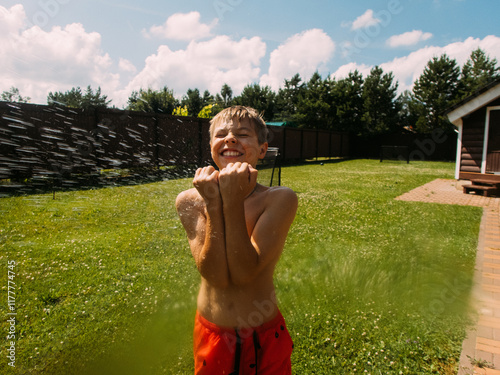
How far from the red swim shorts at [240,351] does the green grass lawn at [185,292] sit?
56.5 inches

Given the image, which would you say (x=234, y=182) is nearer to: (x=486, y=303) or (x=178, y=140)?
(x=486, y=303)

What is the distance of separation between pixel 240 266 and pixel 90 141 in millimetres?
13730

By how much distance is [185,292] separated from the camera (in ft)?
12.5

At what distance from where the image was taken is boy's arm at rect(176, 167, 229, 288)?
1127 millimetres

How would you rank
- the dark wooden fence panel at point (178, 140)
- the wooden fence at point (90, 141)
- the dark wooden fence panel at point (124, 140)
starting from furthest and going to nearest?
1. the dark wooden fence panel at point (178, 140)
2. the dark wooden fence panel at point (124, 140)
3. the wooden fence at point (90, 141)

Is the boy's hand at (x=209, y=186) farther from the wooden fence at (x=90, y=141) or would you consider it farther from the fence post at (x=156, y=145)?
the fence post at (x=156, y=145)

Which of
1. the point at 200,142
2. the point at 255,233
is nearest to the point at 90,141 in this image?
the point at 200,142

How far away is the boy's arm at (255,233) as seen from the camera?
112cm

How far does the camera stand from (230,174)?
3.57 ft

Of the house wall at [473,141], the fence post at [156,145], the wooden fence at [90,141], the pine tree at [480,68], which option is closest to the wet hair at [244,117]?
the wooden fence at [90,141]

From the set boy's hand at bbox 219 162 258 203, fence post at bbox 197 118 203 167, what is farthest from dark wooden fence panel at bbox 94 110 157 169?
boy's hand at bbox 219 162 258 203

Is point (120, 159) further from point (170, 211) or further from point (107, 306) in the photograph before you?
point (107, 306)

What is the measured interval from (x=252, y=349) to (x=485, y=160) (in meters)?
16.7

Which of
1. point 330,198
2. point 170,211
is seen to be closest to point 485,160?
point 330,198
